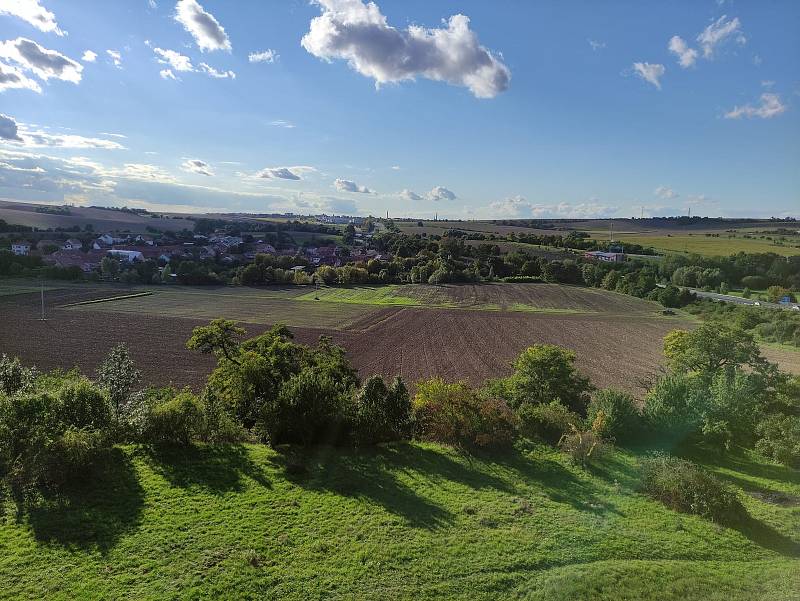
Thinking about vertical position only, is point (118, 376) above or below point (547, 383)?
above

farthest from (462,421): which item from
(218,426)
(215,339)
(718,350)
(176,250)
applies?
(176,250)

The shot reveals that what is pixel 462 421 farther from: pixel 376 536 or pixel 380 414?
pixel 376 536

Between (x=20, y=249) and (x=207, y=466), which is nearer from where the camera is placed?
(x=207, y=466)

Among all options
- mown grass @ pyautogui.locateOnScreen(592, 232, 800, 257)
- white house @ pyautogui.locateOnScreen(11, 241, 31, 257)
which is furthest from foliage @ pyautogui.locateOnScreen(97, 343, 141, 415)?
mown grass @ pyautogui.locateOnScreen(592, 232, 800, 257)

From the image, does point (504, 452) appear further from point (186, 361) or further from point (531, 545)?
point (186, 361)

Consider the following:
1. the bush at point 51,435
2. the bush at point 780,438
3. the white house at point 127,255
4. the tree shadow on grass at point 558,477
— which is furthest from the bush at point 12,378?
the white house at point 127,255

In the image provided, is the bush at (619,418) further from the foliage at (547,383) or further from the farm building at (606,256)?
the farm building at (606,256)
